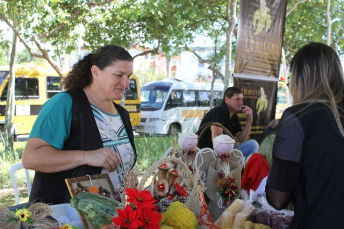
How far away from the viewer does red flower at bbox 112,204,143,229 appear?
3.71ft

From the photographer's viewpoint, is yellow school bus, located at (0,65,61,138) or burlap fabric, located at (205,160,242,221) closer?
burlap fabric, located at (205,160,242,221)

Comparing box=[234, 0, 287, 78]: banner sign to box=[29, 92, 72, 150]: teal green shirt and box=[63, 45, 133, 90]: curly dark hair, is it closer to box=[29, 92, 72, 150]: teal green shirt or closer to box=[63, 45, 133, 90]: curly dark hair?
box=[63, 45, 133, 90]: curly dark hair

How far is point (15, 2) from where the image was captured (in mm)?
6840

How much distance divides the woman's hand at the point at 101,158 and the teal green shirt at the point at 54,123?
0.17 meters

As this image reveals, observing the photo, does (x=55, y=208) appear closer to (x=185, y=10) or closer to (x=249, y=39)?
(x=249, y=39)

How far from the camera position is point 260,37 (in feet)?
14.9

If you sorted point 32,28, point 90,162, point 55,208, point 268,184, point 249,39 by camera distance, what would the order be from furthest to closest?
point 32,28 < point 249,39 < point 90,162 < point 55,208 < point 268,184

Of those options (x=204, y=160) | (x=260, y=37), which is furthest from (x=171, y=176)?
(x=260, y=37)

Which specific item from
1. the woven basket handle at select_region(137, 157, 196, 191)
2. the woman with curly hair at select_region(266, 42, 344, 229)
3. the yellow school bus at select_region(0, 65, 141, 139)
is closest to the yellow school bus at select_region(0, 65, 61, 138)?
the yellow school bus at select_region(0, 65, 141, 139)

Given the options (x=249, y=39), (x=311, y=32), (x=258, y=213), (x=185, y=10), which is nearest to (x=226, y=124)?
(x=249, y=39)

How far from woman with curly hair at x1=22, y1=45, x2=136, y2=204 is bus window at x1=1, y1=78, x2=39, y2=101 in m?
11.4

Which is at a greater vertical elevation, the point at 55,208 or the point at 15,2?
the point at 15,2

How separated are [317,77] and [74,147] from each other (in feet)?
4.20

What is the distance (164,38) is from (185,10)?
1369mm
